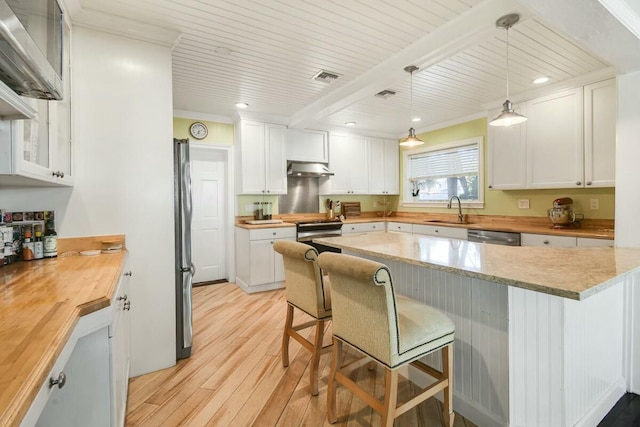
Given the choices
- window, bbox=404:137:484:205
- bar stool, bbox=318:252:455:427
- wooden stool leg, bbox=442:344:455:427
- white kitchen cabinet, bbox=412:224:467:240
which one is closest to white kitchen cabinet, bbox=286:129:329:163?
window, bbox=404:137:484:205

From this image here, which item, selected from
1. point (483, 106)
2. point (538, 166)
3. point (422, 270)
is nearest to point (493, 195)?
point (538, 166)

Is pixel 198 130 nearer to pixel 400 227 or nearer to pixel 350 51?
pixel 350 51

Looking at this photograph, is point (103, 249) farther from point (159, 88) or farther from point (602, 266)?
point (602, 266)

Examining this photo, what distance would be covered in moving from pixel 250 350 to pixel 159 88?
214 cm

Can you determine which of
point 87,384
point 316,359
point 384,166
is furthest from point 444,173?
point 87,384

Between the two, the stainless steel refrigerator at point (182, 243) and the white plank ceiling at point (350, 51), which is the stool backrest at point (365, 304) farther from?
the white plank ceiling at point (350, 51)

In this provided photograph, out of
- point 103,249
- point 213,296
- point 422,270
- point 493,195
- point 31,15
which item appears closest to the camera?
point 31,15

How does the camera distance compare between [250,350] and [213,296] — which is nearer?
[250,350]

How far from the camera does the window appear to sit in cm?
→ 451

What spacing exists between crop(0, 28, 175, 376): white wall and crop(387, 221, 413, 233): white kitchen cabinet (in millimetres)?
3431

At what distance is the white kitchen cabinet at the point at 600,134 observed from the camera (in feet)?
9.62

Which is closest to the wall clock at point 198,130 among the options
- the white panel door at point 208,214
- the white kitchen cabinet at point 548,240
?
the white panel door at point 208,214

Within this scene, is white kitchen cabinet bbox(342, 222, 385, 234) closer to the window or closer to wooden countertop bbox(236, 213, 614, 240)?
wooden countertop bbox(236, 213, 614, 240)

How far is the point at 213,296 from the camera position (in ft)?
13.0
